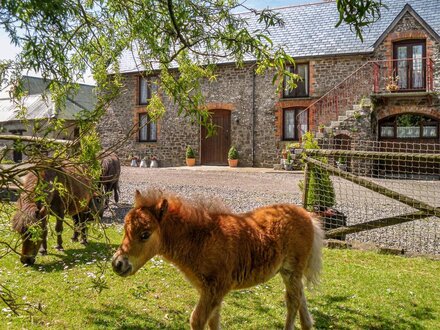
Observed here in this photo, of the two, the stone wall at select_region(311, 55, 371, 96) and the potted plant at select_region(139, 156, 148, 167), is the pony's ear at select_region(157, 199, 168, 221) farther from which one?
the potted plant at select_region(139, 156, 148, 167)

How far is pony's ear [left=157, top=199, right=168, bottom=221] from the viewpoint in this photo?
11.4 ft

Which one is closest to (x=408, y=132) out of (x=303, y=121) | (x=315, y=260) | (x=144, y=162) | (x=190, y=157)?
(x=303, y=121)

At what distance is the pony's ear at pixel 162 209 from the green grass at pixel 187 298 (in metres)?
0.58

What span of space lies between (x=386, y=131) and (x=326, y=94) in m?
3.78

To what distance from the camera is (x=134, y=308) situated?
15.6ft

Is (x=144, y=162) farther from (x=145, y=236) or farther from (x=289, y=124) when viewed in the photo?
(x=145, y=236)

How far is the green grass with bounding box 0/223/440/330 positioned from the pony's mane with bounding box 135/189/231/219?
60cm

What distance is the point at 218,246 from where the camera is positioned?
11.9 ft

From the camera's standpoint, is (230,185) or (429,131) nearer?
(230,185)

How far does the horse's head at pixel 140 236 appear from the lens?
331cm

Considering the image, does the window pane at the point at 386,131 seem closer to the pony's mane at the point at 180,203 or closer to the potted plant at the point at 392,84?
the potted plant at the point at 392,84

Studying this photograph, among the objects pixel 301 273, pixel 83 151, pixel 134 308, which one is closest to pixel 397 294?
pixel 301 273

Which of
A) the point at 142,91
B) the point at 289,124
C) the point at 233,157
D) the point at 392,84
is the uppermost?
the point at 142,91

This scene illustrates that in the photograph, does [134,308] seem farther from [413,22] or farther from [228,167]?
[413,22]
